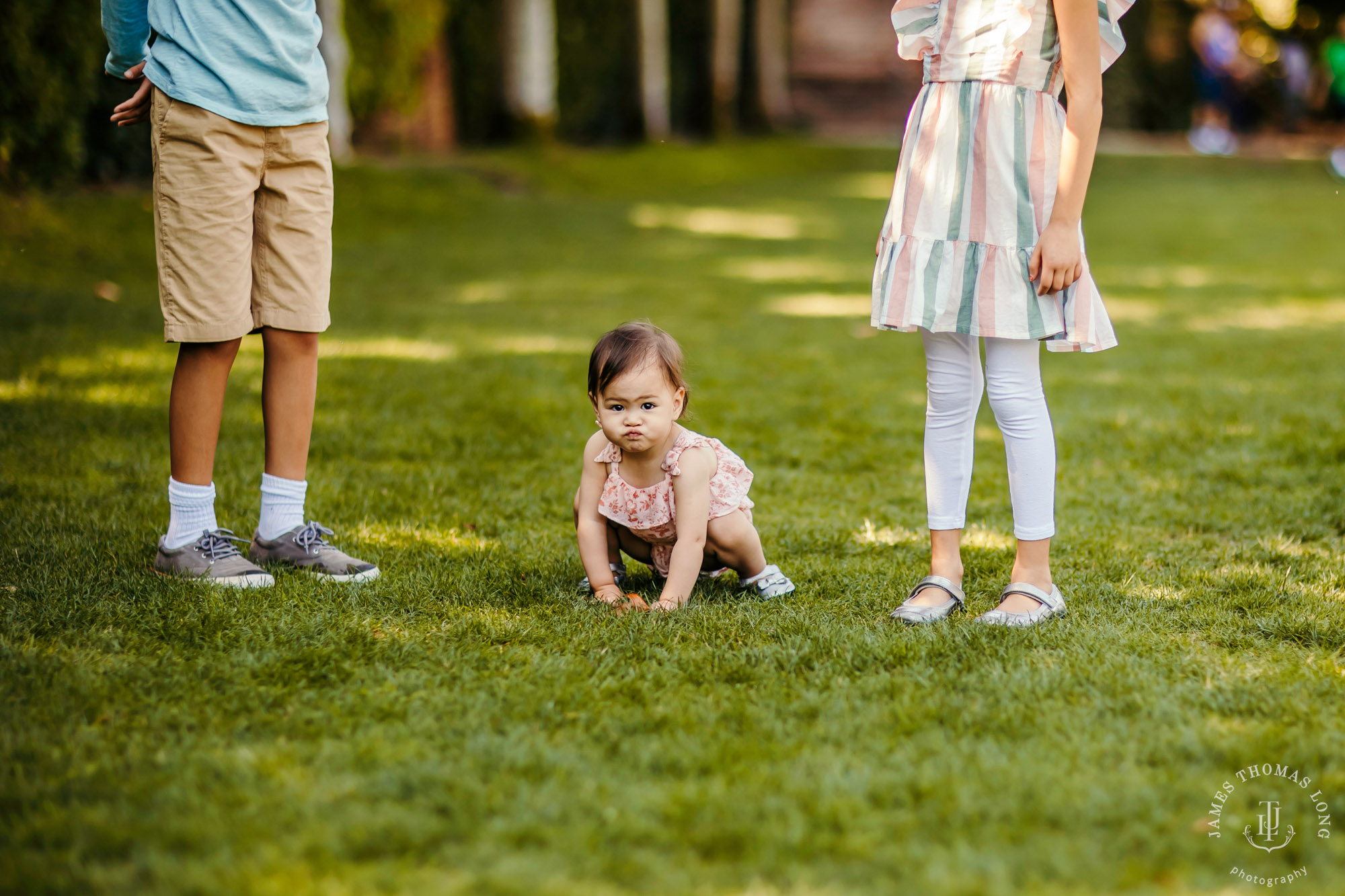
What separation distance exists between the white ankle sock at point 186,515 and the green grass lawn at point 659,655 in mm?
144

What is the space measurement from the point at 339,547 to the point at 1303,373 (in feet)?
14.9

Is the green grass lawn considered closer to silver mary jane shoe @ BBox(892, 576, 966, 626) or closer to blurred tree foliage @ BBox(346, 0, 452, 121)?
silver mary jane shoe @ BBox(892, 576, 966, 626)

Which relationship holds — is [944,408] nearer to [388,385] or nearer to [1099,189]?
[388,385]

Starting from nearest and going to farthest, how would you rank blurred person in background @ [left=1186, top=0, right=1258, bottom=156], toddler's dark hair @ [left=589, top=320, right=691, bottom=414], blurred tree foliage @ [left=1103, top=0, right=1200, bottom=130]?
toddler's dark hair @ [left=589, top=320, right=691, bottom=414]
blurred person in background @ [left=1186, top=0, right=1258, bottom=156]
blurred tree foliage @ [left=1103, top=0, right=1200, bottom=130]

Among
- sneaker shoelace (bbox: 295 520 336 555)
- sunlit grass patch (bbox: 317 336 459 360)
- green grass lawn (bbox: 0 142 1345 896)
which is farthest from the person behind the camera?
sunlit grass patch (bbox: 317 336 459 360)

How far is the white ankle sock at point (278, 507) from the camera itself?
10.2ft

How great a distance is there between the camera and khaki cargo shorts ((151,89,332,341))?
285 centimetres

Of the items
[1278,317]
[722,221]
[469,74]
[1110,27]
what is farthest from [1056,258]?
[469,74]

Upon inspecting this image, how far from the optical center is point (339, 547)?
10.8ft

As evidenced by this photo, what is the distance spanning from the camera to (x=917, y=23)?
2.83 meters

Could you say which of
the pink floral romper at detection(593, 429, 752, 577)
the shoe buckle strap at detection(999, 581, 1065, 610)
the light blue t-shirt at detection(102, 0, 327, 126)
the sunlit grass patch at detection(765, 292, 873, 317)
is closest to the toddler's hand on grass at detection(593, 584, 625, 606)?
the pink floral romper at detection(593, 429, 752, 577)

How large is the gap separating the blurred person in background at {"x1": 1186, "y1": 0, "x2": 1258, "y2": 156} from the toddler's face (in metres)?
21.1

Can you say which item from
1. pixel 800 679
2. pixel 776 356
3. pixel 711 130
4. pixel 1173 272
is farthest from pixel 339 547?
pixel 711 130

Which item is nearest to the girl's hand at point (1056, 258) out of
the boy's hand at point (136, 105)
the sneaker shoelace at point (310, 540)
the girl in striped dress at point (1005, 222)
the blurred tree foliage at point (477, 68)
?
the girl in striped dress at point (1005, 222)
